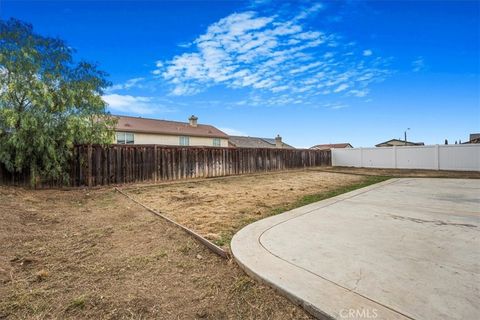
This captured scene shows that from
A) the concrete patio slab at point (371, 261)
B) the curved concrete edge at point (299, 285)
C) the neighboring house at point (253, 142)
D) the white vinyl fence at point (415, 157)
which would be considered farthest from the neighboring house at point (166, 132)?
the curved concrete edge at point (299, 285)

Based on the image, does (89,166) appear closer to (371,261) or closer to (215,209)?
(215,209)

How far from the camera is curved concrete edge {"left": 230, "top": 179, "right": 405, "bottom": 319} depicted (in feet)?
5.92

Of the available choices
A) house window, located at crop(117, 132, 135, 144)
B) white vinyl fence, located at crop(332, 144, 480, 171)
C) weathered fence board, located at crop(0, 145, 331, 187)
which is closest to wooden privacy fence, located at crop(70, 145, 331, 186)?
weathered fence board, located at crop(0, 145, 331, 187)

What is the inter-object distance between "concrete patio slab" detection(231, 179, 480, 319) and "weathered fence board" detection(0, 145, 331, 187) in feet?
24.8

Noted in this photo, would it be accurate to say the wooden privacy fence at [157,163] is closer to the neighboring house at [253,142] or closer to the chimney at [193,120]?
the chimney at [193,120]

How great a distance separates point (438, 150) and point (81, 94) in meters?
21.7

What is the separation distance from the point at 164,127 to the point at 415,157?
21.9 meters

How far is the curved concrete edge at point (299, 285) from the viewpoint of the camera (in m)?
1.80

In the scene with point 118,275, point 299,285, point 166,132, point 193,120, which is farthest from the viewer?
point 193,120

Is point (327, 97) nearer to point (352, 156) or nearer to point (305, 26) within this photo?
point (352, 156)

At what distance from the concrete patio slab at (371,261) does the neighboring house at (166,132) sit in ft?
61.5

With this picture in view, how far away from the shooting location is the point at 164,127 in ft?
76.8

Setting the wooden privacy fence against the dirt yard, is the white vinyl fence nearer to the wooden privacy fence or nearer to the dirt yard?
the wooden privacy fence

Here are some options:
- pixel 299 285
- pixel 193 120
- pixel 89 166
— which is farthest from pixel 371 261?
pixel 193 120
